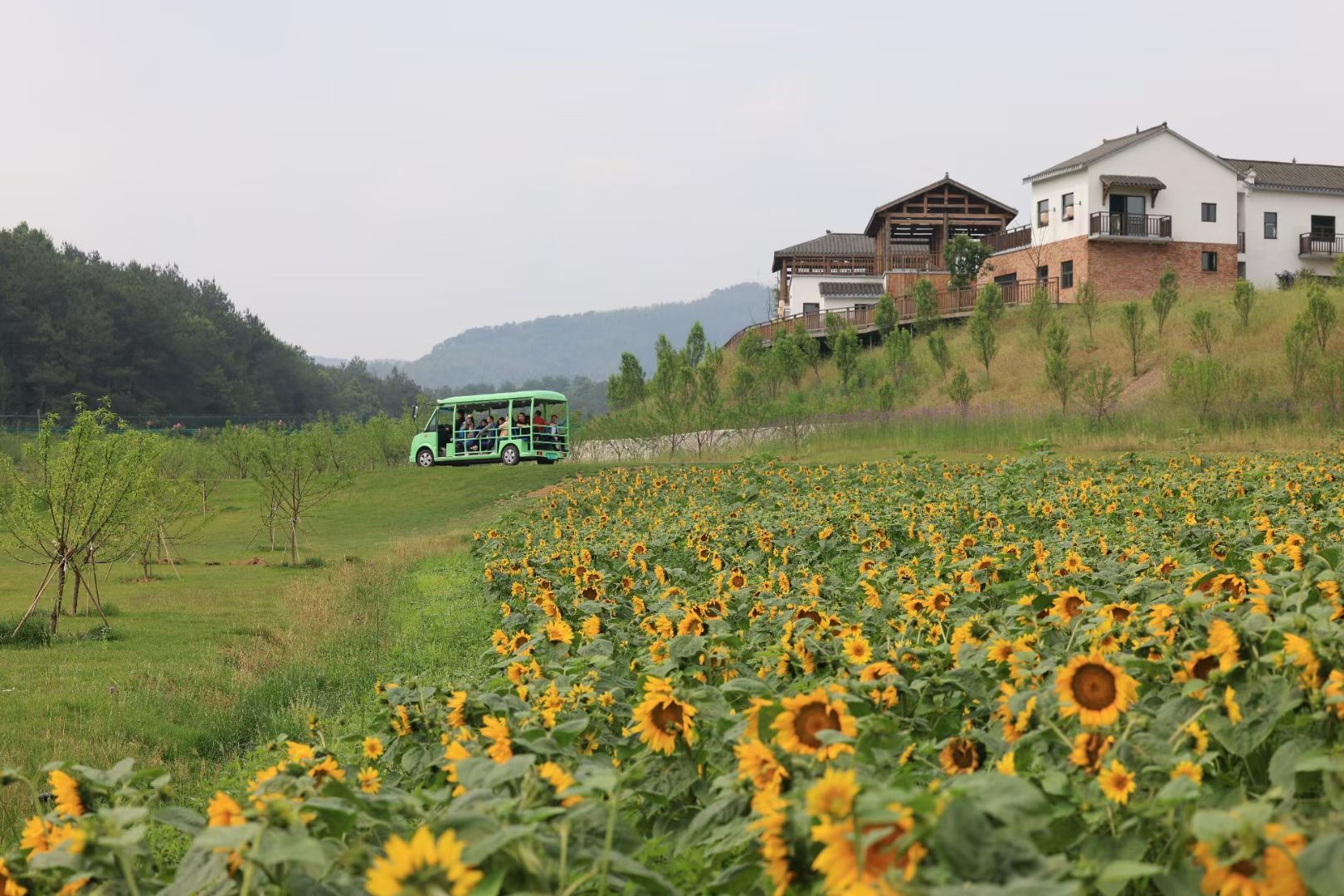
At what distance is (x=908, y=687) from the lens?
2953 millimetres

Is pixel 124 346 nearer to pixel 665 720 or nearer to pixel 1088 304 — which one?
pixel 1088 304

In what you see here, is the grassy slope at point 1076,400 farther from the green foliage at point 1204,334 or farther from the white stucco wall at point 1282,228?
the white stucco wall at point 1282,228

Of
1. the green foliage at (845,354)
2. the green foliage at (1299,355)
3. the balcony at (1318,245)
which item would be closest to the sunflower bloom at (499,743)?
the green foliage at (1299,355)

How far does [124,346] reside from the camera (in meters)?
58.6

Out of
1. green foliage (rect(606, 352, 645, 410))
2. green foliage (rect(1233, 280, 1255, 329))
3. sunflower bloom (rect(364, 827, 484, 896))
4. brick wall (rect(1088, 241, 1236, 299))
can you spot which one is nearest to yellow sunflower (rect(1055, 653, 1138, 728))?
sunflower bloom (rect(364, 827, 484, 896))

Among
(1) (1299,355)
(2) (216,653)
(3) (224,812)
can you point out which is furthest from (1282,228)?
(3) (224,812)

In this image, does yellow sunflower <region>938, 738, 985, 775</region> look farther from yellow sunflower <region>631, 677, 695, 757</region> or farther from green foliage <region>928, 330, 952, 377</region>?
green foliage <region>928, 330, 952, 377</region>

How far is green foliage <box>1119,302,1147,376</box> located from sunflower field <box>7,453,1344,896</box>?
26018 mm

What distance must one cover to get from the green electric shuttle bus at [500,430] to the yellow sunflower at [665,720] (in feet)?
88.4

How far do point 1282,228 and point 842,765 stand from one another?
50.5m

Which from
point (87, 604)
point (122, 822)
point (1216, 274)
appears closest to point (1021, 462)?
point (87, 604)

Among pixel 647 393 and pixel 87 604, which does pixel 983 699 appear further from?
pixel 647 393

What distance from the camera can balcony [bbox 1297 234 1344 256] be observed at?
149ft

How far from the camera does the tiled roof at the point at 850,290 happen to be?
50344mm
